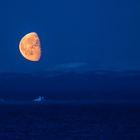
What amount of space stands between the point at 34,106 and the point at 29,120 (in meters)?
41.5

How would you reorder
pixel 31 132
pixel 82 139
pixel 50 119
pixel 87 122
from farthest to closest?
1. pixel 50 119
2. pixel 87 122
3. pixel 31 132
4. pixel 82 139

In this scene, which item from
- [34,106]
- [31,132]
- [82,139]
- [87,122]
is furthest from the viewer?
[34,106]

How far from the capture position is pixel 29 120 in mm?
88250

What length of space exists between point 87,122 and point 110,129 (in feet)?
38.3

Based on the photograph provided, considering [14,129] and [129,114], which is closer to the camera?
[14,129]

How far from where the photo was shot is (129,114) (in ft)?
318

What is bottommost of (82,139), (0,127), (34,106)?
(82,139)

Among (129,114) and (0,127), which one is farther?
(129,114)

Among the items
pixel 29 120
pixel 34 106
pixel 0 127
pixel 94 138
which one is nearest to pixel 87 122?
pixel 29 120

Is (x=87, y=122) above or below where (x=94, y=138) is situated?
above

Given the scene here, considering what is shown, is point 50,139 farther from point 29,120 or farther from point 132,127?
point 29,120

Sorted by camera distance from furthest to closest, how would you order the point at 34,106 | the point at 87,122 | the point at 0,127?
the point at 34,106, the point at 87,122, the point at 0,127

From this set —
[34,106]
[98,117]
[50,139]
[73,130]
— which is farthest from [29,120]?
A: [34,106]

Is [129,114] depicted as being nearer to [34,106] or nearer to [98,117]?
[98,117]
